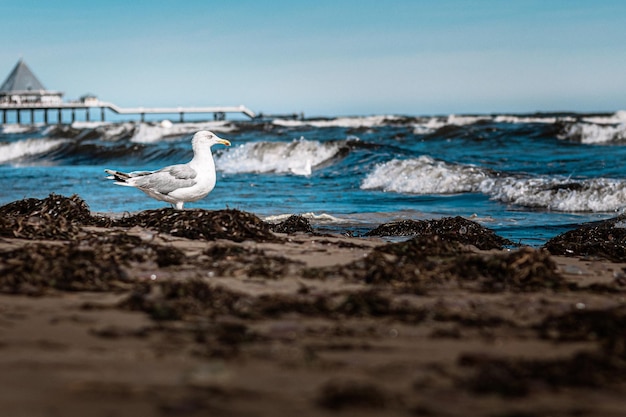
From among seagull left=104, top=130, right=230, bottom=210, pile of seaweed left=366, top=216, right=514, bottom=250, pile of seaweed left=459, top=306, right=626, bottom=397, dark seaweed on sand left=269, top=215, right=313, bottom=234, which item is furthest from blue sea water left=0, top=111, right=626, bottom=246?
pile of seaweed left=459, top=306, right=626, bottom=397

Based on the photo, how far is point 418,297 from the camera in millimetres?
3898

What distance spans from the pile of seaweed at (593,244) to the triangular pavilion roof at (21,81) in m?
82.8

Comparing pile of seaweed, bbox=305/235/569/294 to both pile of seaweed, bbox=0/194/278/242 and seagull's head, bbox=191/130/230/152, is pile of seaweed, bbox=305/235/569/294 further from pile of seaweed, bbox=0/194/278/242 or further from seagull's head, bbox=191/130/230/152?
seagull's head, bbox=191/130/230/152

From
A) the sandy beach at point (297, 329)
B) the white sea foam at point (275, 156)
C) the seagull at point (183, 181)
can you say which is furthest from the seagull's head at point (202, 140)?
the white sea foam at point (275, 156)

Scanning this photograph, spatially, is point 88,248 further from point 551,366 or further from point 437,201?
point 437,201

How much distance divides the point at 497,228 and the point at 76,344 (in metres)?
7.14

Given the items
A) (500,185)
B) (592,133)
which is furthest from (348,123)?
(500,185)

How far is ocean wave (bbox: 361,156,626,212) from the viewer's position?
12000mm

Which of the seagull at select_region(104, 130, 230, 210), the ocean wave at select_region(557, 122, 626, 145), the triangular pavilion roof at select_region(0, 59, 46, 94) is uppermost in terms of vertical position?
the triangular pavilion roof at select_region(0, 59, 46, 94)

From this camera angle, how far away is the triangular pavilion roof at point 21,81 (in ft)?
276

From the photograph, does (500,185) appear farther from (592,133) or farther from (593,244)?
(592,133)

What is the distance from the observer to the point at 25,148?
3438 cm

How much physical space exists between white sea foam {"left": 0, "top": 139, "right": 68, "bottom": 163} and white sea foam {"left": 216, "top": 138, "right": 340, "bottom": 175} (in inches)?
474

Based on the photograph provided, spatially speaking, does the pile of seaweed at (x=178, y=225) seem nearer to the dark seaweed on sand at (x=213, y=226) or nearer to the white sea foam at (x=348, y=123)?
the dark seaweed on sand at (x=213, y=226)
